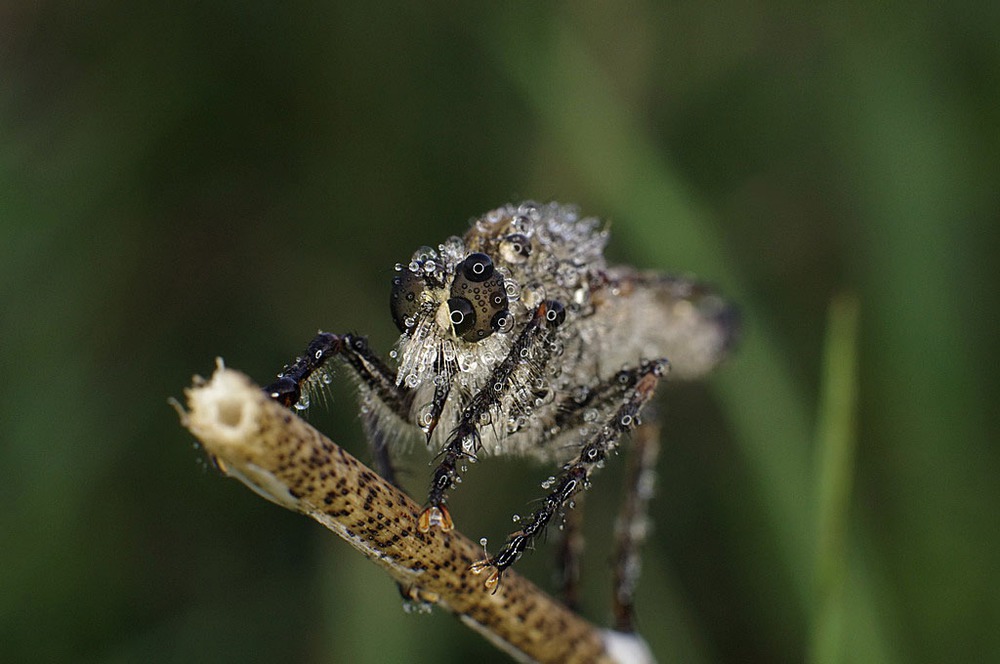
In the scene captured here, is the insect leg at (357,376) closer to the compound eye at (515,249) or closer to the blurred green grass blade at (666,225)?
the compound eye at (515,249)

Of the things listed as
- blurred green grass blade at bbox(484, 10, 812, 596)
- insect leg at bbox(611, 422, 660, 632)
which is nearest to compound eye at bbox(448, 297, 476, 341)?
insect leg at bbox(611, 422, 660, 632)

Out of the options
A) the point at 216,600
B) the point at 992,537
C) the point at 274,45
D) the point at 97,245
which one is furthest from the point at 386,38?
the point at 992,537

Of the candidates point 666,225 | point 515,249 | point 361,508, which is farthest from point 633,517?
point 361,508

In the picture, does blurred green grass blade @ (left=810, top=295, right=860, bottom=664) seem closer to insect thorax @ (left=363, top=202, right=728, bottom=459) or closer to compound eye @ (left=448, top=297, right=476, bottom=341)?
insect thorax @ (left=363, top=202, right=728, bottom=459)

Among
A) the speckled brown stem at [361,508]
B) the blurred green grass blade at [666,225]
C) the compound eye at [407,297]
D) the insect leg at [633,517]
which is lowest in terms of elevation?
the speckled brown stem at [361,508]

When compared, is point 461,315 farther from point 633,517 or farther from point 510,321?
point 633,517

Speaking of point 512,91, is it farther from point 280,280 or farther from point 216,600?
point 216,600

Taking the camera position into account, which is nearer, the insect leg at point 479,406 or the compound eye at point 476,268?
the insect leg at point 479,406

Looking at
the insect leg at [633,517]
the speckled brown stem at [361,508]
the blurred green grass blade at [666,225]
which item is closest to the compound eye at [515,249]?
the speckled brown stem at [361,508]
